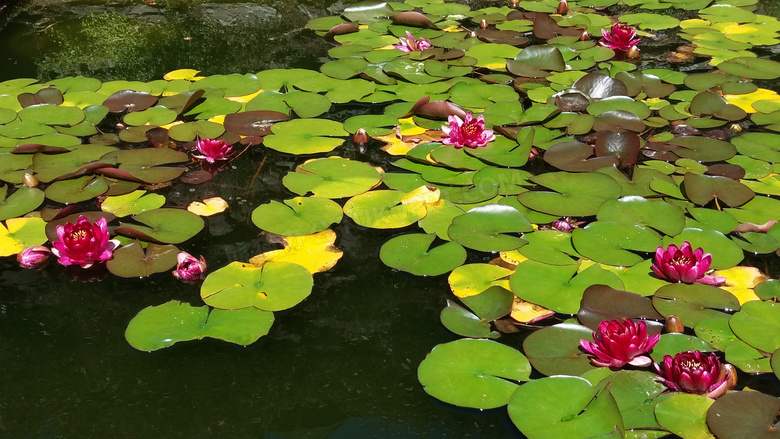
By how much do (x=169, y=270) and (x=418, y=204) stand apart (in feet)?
2.83

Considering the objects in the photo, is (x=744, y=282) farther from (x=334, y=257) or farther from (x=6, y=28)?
(x=6, y=28)

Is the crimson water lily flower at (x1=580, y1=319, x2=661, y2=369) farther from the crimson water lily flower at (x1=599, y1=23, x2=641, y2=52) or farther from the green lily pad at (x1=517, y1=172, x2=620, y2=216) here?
the crimson water lily flower at (x1=599, y1=23, x2=641, y2=52)

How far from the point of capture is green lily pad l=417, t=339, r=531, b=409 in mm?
1583

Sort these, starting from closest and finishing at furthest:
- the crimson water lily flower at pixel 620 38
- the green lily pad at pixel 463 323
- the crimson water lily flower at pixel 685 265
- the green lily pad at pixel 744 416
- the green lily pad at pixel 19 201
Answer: the green lily pad at pixel 744 416
the green lily pad at pixel 463 323
the crimson water lily flower at pixel 685 265
the green lily pad at pixel 19 201
the crimson water lily flower at pixel 620 38

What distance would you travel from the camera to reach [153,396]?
1634 millimetres

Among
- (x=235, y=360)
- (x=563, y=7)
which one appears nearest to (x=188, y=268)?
(x=235, y=360)

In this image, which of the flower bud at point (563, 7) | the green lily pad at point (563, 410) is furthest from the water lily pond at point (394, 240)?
the flower bud at point (563, 7)

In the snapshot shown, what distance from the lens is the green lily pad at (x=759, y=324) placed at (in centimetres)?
168

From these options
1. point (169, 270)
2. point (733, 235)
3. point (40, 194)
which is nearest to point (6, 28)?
point (40, 194)

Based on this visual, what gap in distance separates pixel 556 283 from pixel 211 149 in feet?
4.84

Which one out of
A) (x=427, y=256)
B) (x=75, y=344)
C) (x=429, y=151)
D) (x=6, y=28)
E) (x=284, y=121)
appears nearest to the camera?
(x=75, y=344)

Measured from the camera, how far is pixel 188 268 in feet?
6.64

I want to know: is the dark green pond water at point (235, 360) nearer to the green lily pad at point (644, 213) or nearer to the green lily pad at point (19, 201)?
the green lily pad at point (19, 201)

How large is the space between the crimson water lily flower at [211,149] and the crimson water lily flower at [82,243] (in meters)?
0.64
